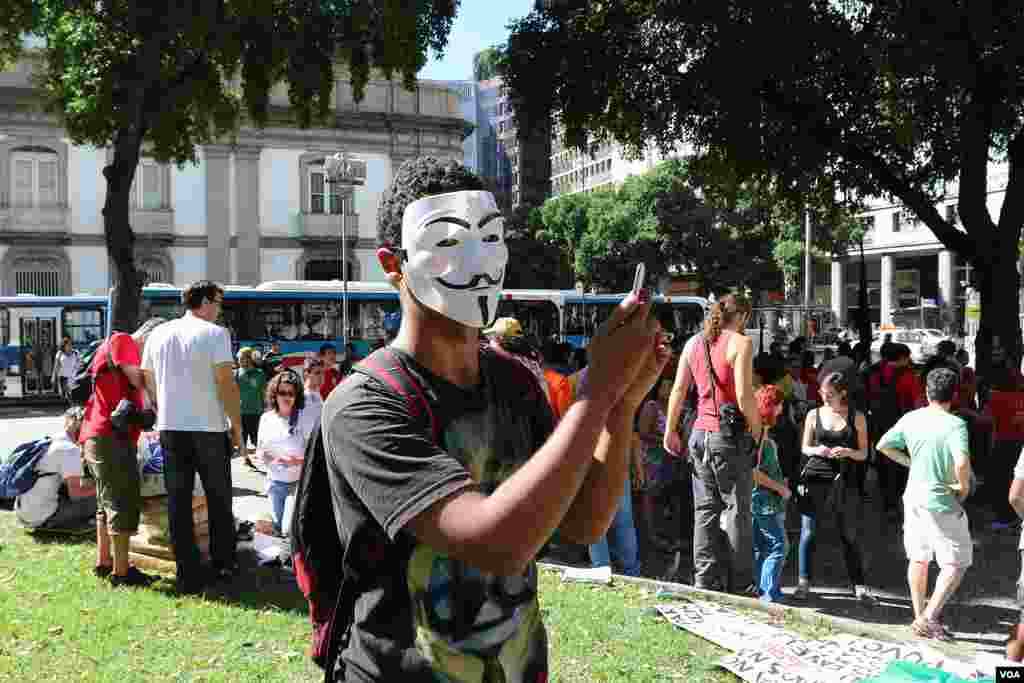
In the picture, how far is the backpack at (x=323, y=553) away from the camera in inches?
74.6

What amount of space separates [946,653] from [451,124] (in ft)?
125

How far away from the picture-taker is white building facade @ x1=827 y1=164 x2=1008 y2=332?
173 ft

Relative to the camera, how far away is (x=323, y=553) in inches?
77.2

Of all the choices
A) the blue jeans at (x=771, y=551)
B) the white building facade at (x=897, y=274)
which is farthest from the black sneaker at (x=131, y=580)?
the white building facade at (x=897, y=274)

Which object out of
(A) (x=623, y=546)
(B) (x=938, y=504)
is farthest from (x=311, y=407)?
(B) (x=938, y=504)

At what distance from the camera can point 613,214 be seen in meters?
46.9

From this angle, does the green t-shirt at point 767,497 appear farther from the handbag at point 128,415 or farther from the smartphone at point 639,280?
the smartphone at point 639,280

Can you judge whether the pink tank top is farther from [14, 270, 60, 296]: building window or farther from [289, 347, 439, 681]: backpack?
[14, 270, 60, 296]: building window

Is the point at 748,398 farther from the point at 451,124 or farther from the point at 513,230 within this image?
the point at 513,230

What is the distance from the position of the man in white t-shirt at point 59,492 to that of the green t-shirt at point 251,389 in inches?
158

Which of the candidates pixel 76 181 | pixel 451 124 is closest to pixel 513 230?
pixel 451 124

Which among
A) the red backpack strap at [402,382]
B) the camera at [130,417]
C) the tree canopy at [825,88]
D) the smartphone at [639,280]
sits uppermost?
the tree canopy at [825,88]

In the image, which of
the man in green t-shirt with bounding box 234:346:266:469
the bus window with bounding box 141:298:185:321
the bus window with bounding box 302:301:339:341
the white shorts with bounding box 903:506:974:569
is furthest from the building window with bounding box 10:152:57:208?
the white shorts with bounding box 903:506:974:569

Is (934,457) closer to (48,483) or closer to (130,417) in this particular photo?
(130,417)
